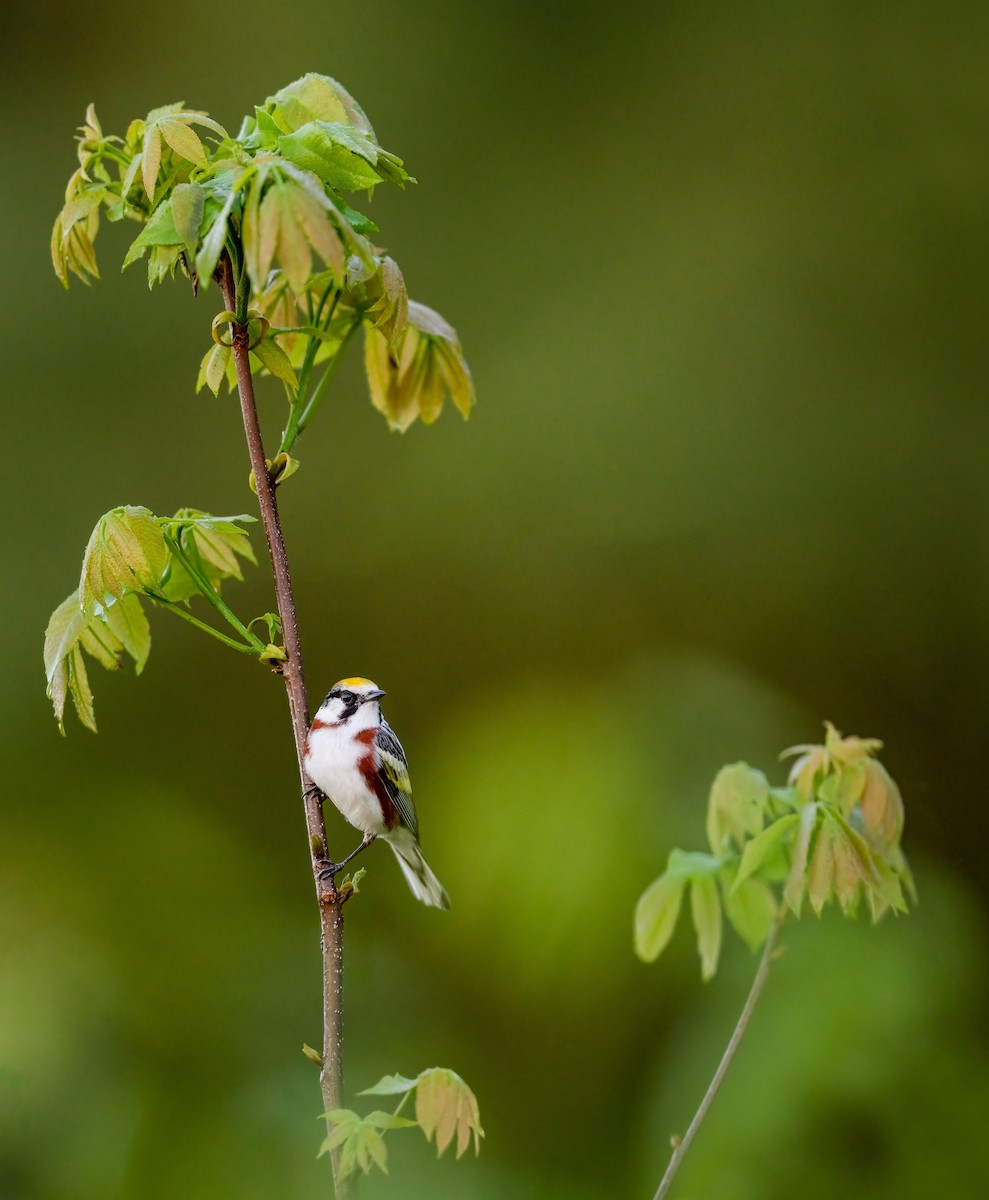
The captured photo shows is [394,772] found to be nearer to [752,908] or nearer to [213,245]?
[752,908]

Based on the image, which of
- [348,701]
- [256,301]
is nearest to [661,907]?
[348,701]

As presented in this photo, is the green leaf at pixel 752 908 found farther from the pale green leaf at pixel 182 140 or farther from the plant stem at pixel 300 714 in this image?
the pale green leaf at pixel 182 140

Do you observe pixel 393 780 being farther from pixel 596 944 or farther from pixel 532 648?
pixel 532 648

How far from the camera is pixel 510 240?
168 centimetres

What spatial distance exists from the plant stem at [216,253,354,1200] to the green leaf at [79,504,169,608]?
6 centimetres

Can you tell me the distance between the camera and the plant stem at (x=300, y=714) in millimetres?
458

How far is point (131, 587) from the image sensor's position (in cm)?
51

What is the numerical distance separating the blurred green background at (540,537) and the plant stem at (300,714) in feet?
2.92

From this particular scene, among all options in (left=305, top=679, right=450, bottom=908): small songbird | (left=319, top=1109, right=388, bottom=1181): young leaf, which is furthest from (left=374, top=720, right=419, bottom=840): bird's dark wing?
(left=319, top=1109, right=388, bottom=1181): young leaf

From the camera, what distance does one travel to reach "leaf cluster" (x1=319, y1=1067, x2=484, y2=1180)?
18.0 inches

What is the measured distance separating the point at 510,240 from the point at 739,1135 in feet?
4.26

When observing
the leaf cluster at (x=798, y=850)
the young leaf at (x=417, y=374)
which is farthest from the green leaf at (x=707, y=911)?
the young leaf at (x=417, y=374)

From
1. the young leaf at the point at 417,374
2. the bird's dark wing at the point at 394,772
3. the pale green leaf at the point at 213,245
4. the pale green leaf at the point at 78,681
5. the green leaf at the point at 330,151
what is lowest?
the bird's dark wing at the point at 394,772

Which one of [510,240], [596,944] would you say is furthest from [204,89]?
[596,944]
